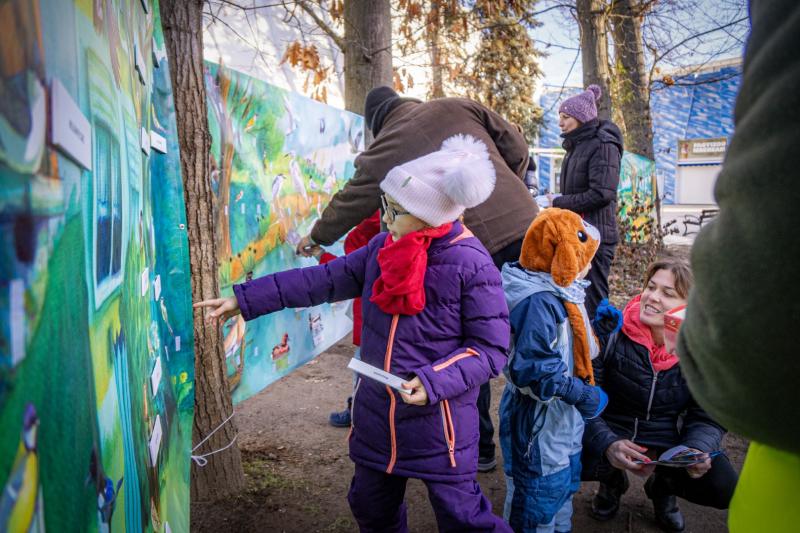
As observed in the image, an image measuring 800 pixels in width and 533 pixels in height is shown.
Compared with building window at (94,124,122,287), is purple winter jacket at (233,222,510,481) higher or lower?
lower

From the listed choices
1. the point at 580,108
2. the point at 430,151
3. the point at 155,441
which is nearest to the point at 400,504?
the point at 155,441

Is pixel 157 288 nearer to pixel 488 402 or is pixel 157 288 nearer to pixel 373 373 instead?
pixel 373 373

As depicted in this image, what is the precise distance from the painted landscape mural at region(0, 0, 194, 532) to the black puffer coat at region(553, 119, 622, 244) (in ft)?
11.0

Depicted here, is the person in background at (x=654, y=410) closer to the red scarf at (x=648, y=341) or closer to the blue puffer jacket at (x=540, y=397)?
the red scarf at (x=648, y=341)

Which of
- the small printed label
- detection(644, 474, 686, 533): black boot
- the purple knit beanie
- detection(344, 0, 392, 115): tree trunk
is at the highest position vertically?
detection(344, 0, 392, 115): tree trunk

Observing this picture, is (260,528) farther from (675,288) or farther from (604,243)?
(604,243)

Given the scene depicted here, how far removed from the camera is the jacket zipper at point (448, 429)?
6.82ft

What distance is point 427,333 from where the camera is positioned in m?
2.12

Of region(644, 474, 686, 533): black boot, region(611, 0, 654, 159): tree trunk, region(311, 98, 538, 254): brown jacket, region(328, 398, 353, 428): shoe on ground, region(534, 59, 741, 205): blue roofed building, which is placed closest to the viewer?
region(644, 474, 686, 533): black boot

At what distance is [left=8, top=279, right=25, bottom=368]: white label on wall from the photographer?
75 cm

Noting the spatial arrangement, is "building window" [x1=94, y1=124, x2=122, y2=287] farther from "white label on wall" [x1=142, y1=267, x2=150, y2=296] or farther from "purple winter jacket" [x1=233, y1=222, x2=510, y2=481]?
"purple winter jacket" [x1=233, y1=222, x2=510, y2=481]

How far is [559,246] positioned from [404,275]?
0.75 metres

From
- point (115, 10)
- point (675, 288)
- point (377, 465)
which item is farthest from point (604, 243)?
point (115, 10)

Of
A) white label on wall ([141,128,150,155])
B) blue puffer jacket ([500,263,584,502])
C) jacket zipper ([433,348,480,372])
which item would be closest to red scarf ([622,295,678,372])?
blue puffer jacket ([500,263,584,502])
